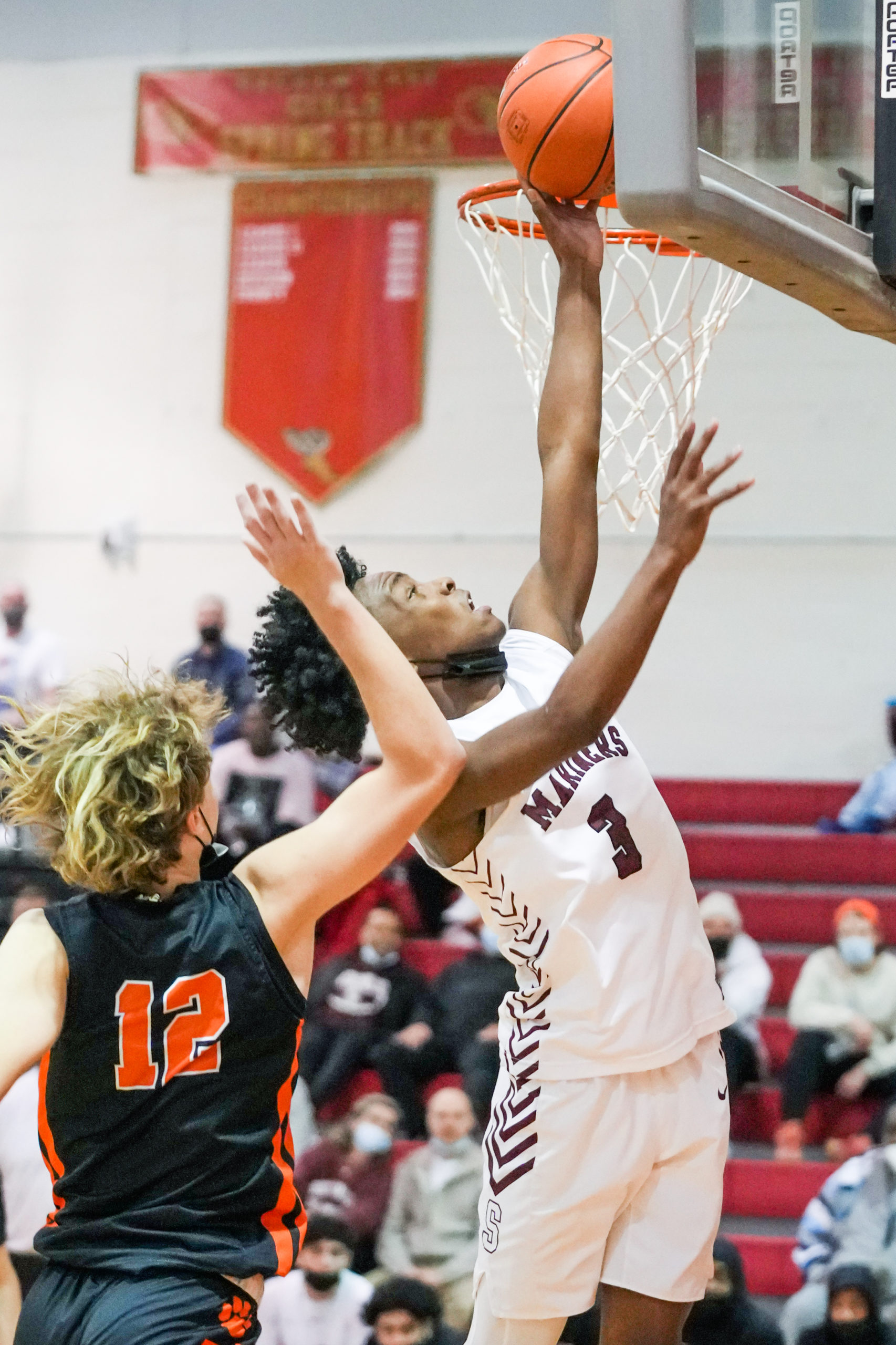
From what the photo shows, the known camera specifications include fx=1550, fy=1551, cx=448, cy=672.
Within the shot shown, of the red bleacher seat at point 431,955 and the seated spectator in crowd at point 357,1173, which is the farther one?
the red bleacher seat at point 431,955

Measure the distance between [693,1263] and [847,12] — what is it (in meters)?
2.28

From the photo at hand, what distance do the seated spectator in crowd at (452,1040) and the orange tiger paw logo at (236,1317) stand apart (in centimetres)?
395

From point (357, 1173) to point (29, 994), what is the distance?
13.4 ft

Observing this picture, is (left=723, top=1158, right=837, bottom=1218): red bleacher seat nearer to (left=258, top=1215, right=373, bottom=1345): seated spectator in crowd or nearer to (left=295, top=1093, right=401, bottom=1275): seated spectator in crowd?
(left=295, top=1093, right=401, bottom=1275): seated spectator in crowd

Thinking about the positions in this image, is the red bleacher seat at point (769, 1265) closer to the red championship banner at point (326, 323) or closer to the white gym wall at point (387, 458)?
the white gym wall at point (387, 458)

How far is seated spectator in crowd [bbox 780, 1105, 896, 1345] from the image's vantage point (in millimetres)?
5105

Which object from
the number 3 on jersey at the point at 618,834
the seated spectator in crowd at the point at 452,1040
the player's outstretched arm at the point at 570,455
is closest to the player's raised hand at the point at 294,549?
the number 3 on jersey at the point at 618,834

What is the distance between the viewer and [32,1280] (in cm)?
564

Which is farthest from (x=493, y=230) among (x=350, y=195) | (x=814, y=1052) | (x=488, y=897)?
(x=350, y=195)

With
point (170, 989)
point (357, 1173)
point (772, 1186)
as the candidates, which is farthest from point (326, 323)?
point (170, 989)

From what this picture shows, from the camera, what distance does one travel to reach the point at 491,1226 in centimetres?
280

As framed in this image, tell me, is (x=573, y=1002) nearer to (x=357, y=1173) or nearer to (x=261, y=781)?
(x=357, y=1173)

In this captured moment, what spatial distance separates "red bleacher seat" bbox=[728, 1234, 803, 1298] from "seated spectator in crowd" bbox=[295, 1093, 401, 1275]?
131cm

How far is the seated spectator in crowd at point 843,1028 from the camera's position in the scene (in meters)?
6.16
